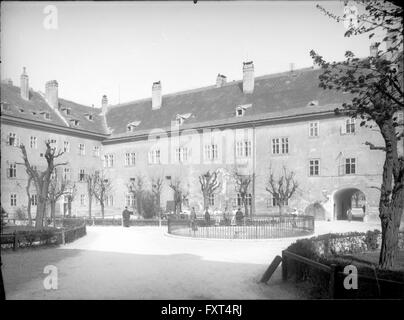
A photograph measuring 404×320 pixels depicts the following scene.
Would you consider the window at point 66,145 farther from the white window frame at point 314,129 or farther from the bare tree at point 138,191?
the white window frame at point 314,129

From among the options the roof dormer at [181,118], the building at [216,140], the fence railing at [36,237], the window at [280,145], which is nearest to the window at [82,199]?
the building at [216,140]

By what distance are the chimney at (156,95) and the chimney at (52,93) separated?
Result: 10549 mm

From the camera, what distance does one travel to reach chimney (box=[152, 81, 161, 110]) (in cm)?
4475

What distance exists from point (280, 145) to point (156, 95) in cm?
1793

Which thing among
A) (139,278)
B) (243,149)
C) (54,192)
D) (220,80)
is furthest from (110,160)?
(139,278)

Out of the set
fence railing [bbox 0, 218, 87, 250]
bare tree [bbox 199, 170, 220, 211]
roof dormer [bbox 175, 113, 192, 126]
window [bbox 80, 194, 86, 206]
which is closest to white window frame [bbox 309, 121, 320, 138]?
bare tree [bbox 199, 170, 220, 211]

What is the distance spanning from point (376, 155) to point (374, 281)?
80.3ft

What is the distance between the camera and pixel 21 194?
35219 mm

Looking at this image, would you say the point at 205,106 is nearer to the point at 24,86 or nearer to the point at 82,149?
the point at 82,149

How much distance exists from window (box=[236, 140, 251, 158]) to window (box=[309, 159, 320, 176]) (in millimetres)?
5621

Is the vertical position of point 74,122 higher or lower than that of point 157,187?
higher

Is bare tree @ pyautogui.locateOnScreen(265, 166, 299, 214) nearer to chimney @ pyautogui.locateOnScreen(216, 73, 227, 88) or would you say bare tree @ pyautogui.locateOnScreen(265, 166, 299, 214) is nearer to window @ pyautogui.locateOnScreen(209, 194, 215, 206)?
window @ pyautogui.locateOnScreen(209, 194, 215, 206)

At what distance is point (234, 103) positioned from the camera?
3772 cm
